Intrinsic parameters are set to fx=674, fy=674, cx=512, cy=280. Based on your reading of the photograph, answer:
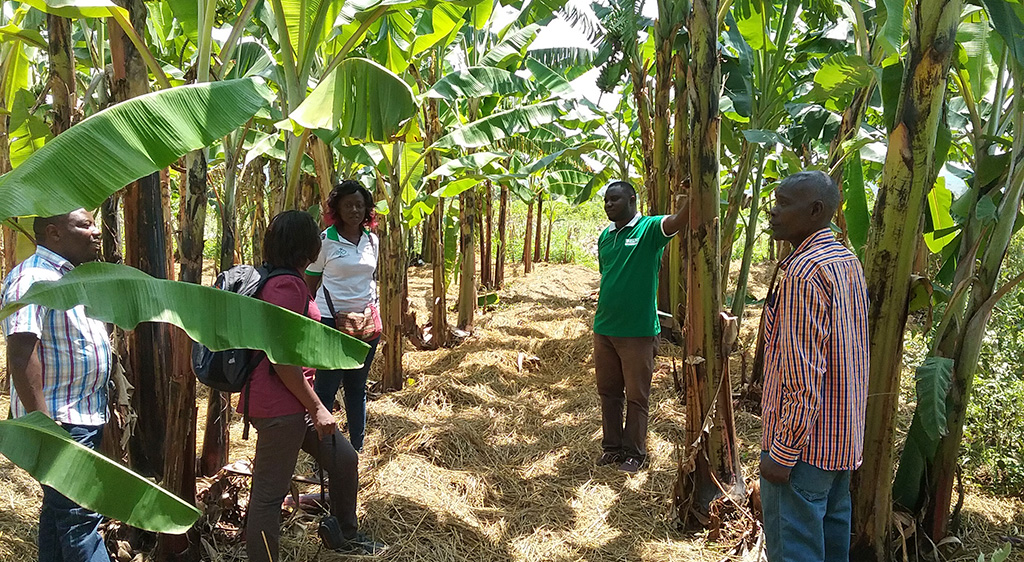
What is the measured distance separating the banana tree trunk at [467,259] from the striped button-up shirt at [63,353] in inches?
202

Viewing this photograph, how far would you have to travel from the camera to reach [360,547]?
122 inches

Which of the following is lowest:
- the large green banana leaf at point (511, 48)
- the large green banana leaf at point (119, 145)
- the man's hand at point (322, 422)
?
the man's hand at point (322, 422)

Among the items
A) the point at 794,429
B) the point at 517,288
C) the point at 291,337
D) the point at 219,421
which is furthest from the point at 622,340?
the point at 517,288

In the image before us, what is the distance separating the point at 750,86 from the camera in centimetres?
505

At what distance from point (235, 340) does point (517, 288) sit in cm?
1024

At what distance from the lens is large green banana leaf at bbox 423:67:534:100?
4809mm

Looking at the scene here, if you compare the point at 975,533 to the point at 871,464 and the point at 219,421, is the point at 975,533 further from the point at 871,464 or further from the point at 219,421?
the point at 219,421

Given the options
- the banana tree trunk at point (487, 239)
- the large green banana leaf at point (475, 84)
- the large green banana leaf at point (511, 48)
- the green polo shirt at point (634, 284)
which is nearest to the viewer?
the green polo shirt at point (634, 284)

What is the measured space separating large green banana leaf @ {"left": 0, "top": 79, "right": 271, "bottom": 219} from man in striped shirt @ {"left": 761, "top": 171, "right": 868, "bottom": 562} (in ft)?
5.63

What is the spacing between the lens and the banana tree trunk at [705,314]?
290 cm

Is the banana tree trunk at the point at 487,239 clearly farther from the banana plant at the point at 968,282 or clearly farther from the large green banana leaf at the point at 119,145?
the large green banana leaf at the point at 119,145

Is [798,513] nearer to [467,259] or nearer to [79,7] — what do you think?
[79,7]

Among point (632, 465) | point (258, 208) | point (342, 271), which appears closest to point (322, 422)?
point (342, 271)

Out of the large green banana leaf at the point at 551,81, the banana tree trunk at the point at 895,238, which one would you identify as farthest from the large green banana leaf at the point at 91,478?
the large green banana leaf at the point at 551,81
